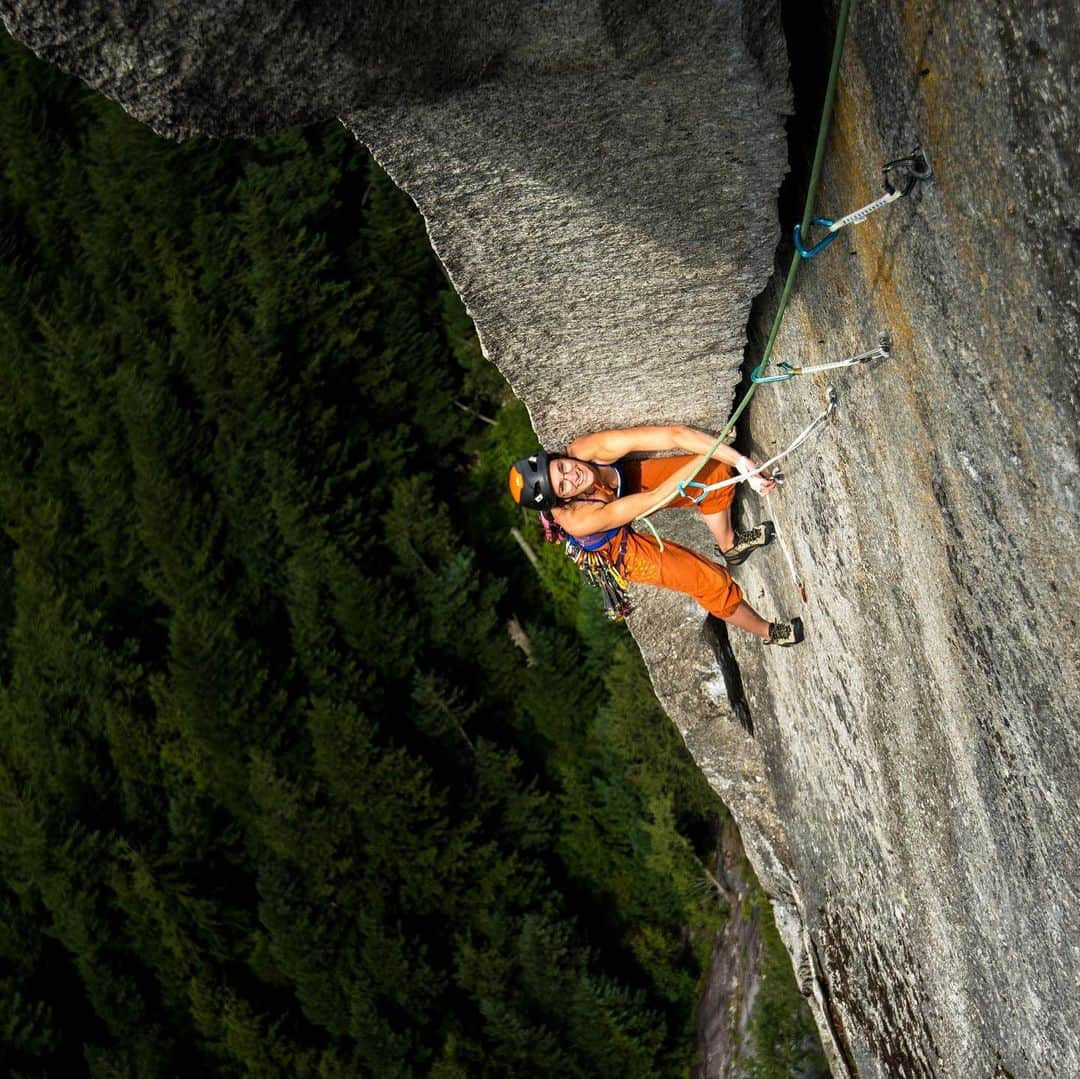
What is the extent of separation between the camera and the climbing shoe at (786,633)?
5121 millimetres

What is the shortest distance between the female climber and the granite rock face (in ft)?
0.40

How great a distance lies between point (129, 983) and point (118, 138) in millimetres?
7726

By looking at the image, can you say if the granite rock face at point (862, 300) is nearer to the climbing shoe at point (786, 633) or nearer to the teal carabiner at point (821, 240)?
the teal carabiner at point (821, 240)

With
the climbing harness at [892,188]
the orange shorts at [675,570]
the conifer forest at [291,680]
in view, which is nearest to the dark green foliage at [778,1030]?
the conifer forest at [291,680]

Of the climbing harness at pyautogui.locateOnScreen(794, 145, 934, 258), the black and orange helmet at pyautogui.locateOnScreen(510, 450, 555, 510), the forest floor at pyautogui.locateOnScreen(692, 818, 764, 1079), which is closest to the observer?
the climbing harness at pyautogui.locateOnScreen(794, 145, 934, 258)

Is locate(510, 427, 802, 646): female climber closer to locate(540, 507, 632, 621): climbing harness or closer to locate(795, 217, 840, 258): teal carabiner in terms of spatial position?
locate(540, 507, 632, 621): climbing harness

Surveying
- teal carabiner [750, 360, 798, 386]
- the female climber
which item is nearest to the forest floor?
the female climber

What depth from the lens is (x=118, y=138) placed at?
11.9 metres

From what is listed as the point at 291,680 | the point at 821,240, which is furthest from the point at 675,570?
the point at 291,680

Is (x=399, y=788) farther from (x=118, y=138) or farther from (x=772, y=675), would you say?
(x=118, y=138)

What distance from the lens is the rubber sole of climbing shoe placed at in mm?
5117

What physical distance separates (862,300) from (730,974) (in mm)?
8431

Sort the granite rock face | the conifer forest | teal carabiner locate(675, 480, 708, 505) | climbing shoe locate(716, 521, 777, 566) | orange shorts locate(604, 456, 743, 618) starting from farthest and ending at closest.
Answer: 1. the conifer forest
2. climbing shoe locate(716, 521, 777, 566)
3. orange shorts locate(604, 456, 743, 618)
4. teal carabiner locate(675, 480, 708, 505)
5. the granite rock face

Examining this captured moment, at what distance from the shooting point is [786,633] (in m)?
5.21
